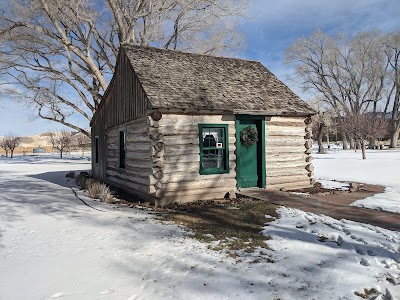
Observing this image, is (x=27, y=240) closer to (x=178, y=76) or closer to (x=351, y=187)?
(x=178, y=76)

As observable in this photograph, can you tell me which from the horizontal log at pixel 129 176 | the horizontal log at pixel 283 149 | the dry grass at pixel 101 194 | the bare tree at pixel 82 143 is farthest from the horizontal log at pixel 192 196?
the bare tree at pixel 82 143

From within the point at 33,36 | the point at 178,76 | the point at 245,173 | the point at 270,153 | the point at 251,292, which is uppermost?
the point at 33,36

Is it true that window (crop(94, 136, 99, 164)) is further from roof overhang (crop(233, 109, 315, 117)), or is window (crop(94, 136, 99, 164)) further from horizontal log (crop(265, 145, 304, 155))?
horizontal log (crop(265, 145, 304, 155))

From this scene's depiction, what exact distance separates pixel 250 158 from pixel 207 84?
10.1ft

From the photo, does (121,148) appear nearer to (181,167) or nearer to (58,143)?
(181,167)

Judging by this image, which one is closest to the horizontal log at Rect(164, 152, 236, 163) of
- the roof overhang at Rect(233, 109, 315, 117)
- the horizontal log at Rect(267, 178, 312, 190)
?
the roof overhang at Rect(233, 109, 315, 117)

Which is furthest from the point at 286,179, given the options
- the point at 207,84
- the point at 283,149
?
the point at 207,84

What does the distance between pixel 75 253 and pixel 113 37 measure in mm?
23945

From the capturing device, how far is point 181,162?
9594 millimetres

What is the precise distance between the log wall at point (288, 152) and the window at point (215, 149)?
1.71m

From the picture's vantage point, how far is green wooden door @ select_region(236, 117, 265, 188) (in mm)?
10531

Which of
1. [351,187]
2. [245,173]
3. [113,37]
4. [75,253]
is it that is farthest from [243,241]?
[113,37]

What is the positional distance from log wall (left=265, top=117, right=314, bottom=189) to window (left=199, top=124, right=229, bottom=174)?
171 centimetres

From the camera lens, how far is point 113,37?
25828mm
